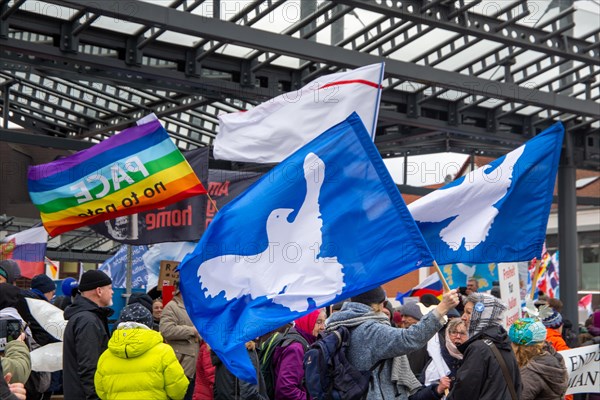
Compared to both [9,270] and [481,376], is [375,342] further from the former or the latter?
[9,270]

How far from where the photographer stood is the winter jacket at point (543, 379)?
23.9ft

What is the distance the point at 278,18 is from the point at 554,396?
6936 mm

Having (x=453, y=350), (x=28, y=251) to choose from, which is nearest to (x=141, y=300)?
(x=453, y=350)

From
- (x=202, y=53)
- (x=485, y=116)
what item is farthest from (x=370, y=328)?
(x=485, y=116)

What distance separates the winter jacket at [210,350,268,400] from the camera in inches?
312

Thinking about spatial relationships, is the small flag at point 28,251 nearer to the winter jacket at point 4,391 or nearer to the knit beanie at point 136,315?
the knit beanie at point 136,315

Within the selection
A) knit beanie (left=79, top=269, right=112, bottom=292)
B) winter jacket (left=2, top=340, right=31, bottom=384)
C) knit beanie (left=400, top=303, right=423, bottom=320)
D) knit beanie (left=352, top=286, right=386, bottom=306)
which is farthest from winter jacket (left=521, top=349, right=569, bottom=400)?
winter jacket (left=2, top=340, right=31, bottom=384)

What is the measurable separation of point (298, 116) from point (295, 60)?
4.60 metres

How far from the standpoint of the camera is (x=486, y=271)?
16.6m

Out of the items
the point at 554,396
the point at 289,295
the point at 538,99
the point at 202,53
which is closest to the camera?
the point at 289,295

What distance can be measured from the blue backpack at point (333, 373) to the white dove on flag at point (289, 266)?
0.30 m

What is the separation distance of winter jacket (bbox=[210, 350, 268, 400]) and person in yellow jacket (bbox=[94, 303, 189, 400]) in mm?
905

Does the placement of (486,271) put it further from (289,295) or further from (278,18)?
(289,295)

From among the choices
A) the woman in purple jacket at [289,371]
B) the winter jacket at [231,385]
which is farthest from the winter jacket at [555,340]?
the winter jacket at [231,385]
